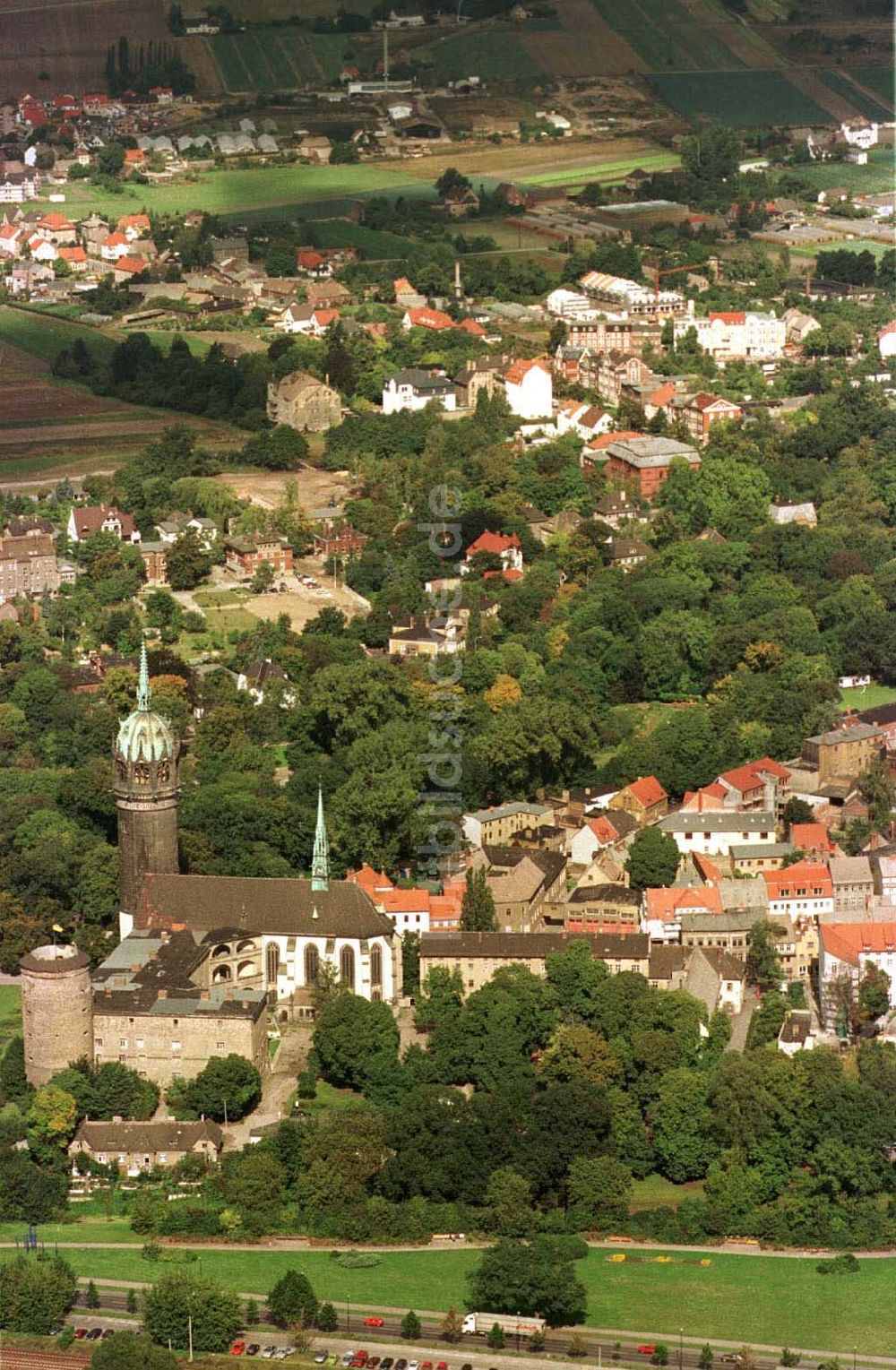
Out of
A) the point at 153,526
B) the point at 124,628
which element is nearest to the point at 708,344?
the point at 153,526

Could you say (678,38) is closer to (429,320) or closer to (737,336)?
(737,336)

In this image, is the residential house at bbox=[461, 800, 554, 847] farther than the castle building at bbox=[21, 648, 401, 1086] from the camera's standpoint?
Yes

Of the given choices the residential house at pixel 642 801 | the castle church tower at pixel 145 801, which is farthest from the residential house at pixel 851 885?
the castle church tower at pixel 145 801

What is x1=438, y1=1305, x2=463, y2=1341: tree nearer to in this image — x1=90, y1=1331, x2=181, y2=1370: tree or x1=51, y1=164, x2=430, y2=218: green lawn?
x1=90, y1=1331, x2=181, y2=1370: tree

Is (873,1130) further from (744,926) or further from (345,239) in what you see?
(345,239)

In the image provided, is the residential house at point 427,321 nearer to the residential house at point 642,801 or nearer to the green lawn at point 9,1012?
the residential house at point 642,801

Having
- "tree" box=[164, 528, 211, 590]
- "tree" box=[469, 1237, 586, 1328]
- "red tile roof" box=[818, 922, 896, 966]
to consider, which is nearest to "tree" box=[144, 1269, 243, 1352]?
"tree" box=[469, 1237, 586, 1328]
